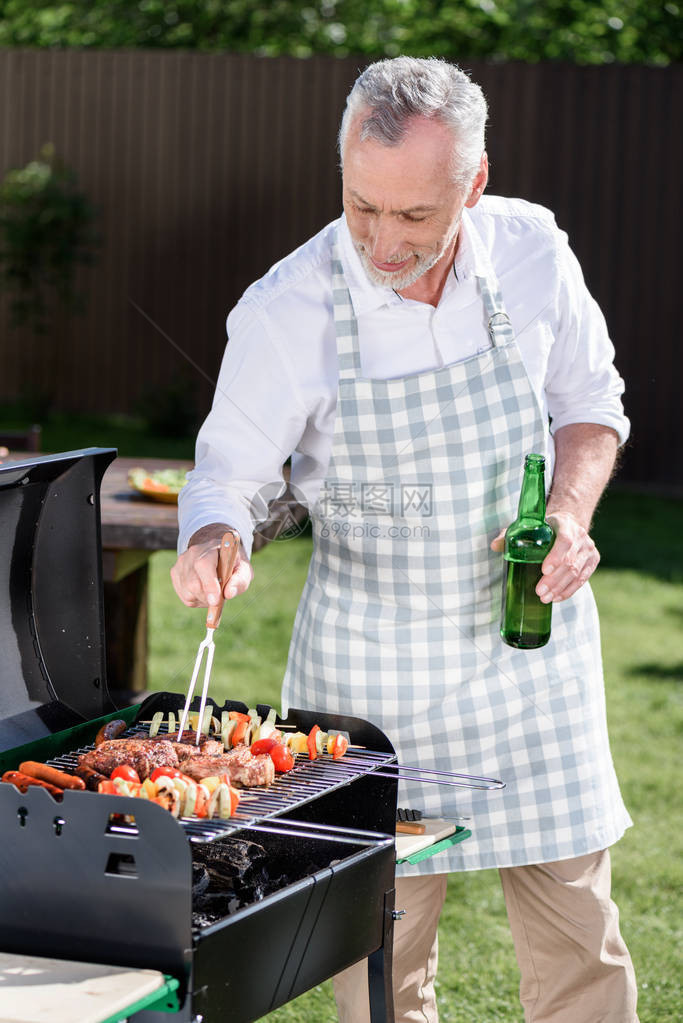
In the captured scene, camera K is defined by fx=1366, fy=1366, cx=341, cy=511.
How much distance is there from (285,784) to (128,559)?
78.3 inches

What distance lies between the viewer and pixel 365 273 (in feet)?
6.81

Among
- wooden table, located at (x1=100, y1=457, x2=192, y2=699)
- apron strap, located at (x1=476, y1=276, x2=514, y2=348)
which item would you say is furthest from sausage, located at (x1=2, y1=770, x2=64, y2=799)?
wooden table, located at (x1=100, y1=457, x2=192, y2=699)

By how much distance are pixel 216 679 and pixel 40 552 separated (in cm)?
329

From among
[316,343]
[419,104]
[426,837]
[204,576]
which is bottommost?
[426,837]

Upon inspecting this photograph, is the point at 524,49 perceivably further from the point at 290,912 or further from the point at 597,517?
the point at 290,912

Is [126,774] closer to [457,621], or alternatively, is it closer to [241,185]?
[457,621]

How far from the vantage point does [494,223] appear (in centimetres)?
226

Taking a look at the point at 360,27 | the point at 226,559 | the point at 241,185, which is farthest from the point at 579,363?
the point at 360,27

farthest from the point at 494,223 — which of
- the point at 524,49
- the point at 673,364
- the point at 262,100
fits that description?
the point at 524,49

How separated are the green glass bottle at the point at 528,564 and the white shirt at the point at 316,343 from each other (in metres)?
0.18

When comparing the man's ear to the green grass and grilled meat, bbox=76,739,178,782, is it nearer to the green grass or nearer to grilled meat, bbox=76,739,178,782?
grilled meat, bbox=76,739,178,782

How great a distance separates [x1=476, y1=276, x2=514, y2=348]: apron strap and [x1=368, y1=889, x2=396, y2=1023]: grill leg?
871 millimetres

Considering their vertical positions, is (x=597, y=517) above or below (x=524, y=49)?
below

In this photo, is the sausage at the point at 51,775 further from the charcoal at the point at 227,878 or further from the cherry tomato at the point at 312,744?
the cherry tomato at the point at 312,744
